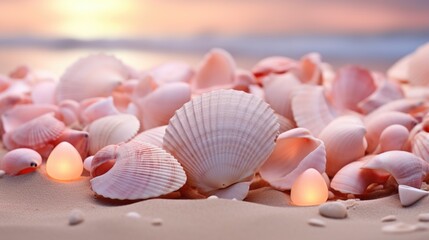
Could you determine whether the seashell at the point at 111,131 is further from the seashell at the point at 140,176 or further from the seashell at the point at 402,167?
the seashell at the point at 402,167

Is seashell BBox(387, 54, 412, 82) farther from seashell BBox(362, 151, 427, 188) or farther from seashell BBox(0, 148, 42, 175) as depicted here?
seashell BBox(0, 148, 42, 175)

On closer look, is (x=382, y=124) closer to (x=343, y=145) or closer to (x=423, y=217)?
(x=343, y=145)

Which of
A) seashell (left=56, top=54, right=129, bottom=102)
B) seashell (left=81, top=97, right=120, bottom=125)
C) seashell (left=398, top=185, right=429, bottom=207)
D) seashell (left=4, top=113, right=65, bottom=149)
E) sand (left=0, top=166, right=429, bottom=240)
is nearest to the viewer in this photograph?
sand (left=0, top=166, right=429, bottom=240)

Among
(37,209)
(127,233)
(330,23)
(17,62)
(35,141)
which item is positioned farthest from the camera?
(330,23)

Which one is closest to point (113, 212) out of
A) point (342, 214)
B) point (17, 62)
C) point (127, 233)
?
point (127, 233)

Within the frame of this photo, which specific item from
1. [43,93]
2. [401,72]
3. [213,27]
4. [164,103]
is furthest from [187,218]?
[213,27]

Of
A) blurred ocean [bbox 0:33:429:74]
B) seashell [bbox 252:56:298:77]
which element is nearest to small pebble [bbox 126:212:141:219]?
seashell [bbox 252:56:298:77]

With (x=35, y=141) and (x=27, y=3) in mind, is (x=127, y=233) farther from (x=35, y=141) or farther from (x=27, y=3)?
(x=27, y=3)
